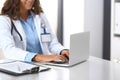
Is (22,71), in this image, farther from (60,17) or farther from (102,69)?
(60,17)

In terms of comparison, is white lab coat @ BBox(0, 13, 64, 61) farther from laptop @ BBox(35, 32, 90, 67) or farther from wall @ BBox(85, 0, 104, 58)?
wall @ BBox(85, 0, 104, 58)

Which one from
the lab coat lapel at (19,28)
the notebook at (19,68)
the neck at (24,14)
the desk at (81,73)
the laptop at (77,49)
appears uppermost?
the neck at (24,14)

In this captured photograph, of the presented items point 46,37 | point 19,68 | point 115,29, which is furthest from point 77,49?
point 115,29

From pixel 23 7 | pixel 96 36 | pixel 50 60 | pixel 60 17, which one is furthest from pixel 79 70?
pixel 60 17

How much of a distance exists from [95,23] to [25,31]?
4.83 ft

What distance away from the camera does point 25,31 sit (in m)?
2.00

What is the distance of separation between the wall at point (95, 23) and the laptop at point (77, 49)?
4.95ft

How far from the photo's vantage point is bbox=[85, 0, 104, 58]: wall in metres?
3.15

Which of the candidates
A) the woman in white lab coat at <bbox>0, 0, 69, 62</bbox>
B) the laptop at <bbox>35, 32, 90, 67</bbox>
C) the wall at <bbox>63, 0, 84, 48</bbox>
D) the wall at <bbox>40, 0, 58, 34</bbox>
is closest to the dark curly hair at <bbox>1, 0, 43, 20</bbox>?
the woman in white lab coat at <bbox>0, 0, 69, 62</bbox>

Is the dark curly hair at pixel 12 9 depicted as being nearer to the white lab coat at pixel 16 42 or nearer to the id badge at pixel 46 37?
the white lab coat at pixel 16 42

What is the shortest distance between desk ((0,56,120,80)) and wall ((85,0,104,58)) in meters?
1.62

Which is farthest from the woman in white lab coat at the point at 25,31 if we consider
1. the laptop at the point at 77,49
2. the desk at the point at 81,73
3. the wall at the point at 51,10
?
the wall at the point at 51,10

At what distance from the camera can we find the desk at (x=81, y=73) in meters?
1.23

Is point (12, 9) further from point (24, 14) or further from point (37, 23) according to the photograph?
point (37, 23)
